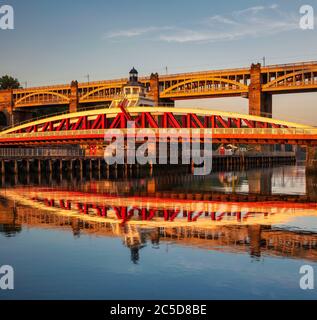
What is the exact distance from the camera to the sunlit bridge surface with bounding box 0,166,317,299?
1755 cm

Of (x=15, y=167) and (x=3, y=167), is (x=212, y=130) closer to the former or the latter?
(x=15, y=167)

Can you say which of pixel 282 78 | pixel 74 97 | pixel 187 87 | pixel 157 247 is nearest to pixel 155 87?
pixel 187 87

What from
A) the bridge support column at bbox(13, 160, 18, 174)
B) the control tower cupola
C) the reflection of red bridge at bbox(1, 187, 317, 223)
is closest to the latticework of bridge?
the control tower cupola

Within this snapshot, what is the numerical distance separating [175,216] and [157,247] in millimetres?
10156

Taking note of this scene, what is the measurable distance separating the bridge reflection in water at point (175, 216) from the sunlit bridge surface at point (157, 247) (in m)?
0.07

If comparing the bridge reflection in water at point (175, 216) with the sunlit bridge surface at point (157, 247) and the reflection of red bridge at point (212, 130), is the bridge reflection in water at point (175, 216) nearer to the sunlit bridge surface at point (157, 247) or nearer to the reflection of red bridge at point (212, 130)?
the sunlit bridge surface at point (157, 247)

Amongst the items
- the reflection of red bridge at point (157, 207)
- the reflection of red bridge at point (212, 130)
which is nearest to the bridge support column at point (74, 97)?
the reflection of red bridge at point (212, 130)

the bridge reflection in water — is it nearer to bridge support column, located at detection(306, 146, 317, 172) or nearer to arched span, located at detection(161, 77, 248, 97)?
bridge support column, located at detection(306, 146, 317, 172)

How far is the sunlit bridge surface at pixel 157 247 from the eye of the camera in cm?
1755

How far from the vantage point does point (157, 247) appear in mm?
23641

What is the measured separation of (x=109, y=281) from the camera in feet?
60.1
